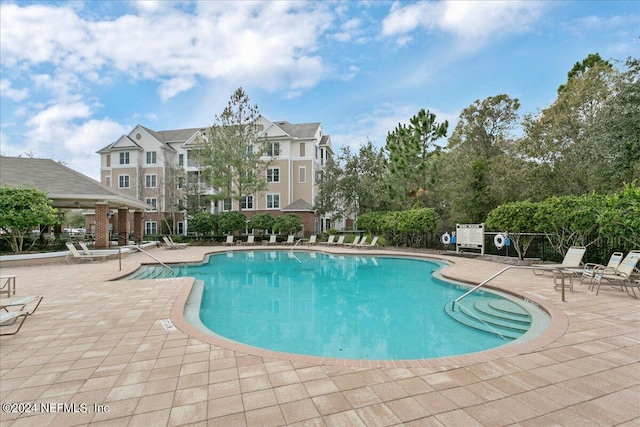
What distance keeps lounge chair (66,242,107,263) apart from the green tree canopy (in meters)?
1.38

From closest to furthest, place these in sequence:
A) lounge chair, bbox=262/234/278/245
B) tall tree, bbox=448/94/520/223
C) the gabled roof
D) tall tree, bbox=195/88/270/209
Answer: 1. the gabled roof
2. tall tree, bbox=448/94/520/223
3. lounge chair, bbox=262/234/278/245
4. tall tree, bbox=195/88/270/209

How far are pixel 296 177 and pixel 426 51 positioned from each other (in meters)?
18.3

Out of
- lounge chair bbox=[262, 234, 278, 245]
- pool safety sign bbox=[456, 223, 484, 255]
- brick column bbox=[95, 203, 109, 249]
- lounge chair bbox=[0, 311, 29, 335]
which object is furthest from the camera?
lounge chair bbox=[262, 234, 278, 245]

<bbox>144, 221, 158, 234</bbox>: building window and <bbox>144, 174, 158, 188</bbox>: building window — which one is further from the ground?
<bbox>144, 174, 158, 188</bbox>: building window

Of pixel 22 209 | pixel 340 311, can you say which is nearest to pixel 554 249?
pixel 340 311

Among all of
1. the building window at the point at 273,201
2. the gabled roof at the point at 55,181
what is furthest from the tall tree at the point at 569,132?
the gabled roof at the point at 55,181

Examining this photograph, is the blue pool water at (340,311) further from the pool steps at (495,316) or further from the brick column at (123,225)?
the brick column at (123,225)

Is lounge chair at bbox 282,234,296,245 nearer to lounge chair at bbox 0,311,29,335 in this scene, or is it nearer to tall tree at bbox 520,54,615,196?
tall tree at bbox 520,54,615,196

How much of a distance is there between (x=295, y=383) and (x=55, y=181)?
19582 mm

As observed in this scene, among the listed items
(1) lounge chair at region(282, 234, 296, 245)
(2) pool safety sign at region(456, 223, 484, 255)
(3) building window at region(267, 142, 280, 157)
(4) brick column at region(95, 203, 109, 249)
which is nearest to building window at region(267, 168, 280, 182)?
(3) building window at region(267, 142, 280, 157)

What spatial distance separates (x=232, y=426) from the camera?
2.48m

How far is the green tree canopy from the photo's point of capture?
12.5 metres

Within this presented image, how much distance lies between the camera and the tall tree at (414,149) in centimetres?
2055

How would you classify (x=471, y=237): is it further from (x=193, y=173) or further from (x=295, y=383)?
(x=193, y=173)
